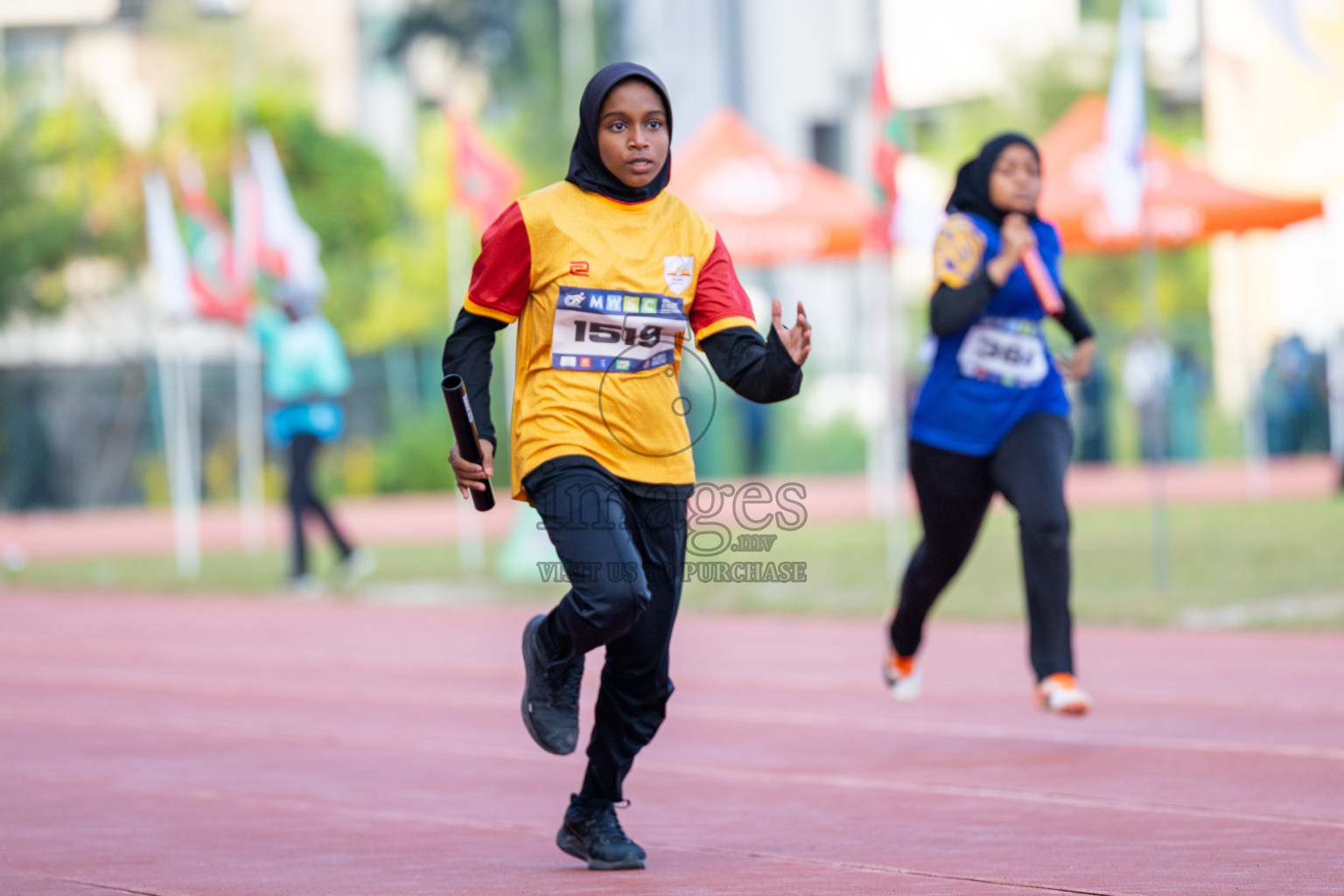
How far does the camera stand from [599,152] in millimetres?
4793

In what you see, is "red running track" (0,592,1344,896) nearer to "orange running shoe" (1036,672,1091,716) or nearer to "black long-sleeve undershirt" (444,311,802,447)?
"orange running shoe" (1036,672,1091,716)

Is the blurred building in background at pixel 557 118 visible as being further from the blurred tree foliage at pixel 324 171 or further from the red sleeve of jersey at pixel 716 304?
the red sleeve of jersey at pixel 716 304

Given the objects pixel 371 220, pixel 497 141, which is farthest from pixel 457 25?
pixel 497 141

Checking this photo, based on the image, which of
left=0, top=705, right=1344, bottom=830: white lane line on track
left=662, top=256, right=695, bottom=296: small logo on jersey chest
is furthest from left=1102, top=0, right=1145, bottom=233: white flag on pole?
left=662, top=256, right=695, bottom=296: small logo on jersey chest

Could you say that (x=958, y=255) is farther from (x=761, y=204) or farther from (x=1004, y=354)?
(x=761, y=204)

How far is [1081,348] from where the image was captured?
749 cm

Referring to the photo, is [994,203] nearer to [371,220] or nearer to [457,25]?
[371,220]

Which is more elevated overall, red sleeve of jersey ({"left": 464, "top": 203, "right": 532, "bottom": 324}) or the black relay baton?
red sleeve of jersey ({"left": 464, "top": 203, "right": 532, "bottom": 324})

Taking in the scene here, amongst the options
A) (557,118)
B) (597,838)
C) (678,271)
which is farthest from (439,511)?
(678,271)

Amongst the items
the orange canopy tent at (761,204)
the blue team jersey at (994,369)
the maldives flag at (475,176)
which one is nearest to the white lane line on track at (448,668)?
the blue team jersey at (994,369)

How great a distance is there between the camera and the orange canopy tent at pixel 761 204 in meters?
19.1

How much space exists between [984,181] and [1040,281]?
1.40 ft

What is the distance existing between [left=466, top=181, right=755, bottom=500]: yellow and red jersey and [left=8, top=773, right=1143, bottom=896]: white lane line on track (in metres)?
1.05

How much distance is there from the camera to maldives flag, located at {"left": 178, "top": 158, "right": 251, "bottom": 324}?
64.2ft
